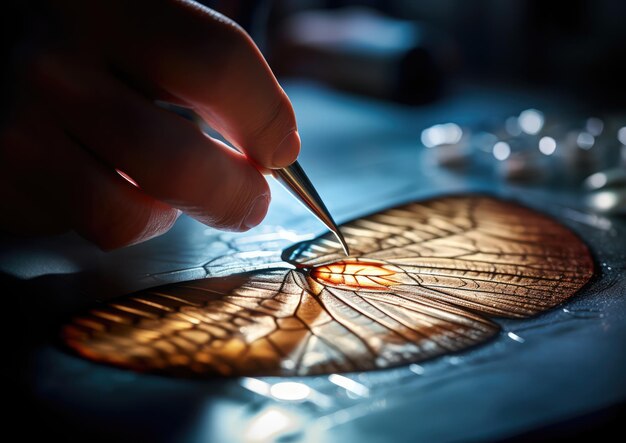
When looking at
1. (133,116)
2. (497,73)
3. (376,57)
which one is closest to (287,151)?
(133,116)

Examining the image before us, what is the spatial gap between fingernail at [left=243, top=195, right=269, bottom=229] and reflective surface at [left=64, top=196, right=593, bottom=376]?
0.19 ft

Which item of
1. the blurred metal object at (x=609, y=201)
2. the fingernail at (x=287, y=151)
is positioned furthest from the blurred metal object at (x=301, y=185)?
the blurred metal object at (x=609, y=201)

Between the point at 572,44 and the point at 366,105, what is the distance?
0.64 m

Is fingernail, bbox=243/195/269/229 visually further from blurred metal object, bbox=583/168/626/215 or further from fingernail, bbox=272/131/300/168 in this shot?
blurred metal object, bbox=583/168/626/215

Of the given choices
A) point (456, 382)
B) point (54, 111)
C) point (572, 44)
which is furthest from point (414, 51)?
point (456, 382)

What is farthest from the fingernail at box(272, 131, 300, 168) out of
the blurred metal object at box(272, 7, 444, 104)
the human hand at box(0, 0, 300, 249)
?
the blurred metal object at box(272, 7, 444, 104)

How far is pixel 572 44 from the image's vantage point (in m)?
1.78

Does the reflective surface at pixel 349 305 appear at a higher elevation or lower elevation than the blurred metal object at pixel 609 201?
lower

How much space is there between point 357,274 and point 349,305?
81 millimetres

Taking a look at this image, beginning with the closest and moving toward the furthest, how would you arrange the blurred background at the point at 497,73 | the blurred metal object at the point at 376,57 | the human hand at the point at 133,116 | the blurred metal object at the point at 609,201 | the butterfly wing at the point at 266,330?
the butterfly wing at the point at 266,330 < the human hand at the point at 133,116 < the blurred metal object at the point at 609,201 < the blurred background at the point at 497,73 < the blurred metal object at the point at 376,57

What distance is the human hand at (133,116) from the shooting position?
593 mm

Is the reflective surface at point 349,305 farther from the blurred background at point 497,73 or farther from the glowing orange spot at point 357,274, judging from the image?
the blurred background at point 497,73

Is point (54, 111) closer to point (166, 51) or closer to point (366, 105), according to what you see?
point (166, 51)

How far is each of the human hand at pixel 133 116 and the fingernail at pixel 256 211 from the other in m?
0.01
